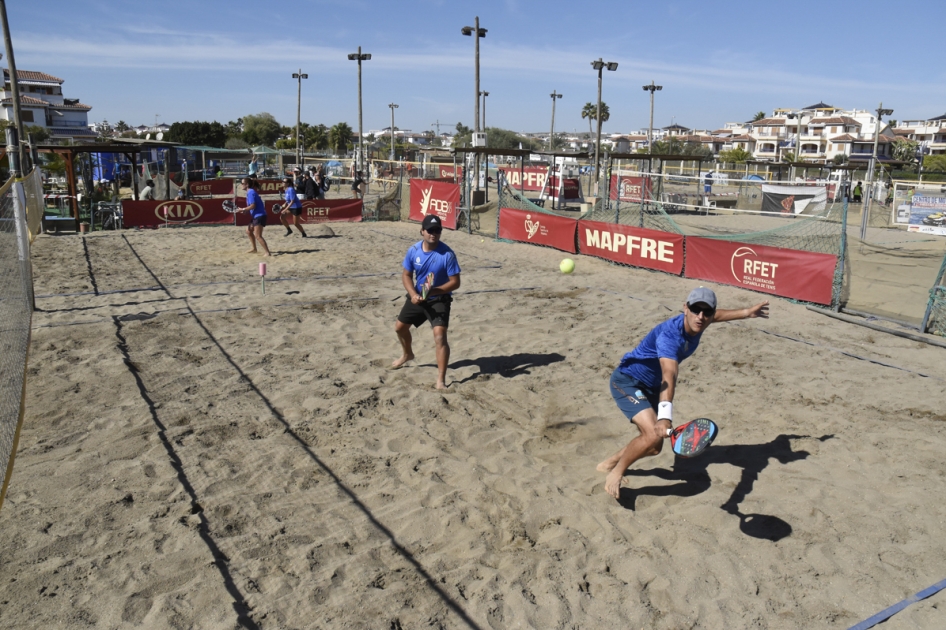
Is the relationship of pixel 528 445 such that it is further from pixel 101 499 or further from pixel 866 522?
pixel 101 499

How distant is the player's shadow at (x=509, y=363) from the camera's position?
25.8 feet

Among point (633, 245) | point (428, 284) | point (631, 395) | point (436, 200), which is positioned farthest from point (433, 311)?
point (436, 200)

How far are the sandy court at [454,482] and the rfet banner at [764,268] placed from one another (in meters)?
1.56

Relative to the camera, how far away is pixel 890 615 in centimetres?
387

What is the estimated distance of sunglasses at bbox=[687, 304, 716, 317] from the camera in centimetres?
463

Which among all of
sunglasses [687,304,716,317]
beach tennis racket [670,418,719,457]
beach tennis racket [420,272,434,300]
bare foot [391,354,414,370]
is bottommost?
bare foot [391,354,414,370]

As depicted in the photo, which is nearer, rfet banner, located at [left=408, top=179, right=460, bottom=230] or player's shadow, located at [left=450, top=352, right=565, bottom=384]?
player's shadow, located at [left=450, top=352, right=565, bottom=384]

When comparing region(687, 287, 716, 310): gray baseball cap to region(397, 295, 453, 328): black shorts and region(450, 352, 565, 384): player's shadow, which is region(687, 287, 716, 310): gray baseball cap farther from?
region(450, 352, 565, 384): player's shadow

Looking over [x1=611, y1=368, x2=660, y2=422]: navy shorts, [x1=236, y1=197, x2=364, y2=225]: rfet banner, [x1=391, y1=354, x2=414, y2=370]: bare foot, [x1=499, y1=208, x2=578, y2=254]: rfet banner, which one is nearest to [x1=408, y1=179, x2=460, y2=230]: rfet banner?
[x1=236, y1=197, x2=364, y2=225]: rfet banner

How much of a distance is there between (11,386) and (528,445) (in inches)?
172

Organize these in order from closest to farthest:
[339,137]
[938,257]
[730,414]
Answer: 1. [730,414]
2. [938,257]
3. [339,137]

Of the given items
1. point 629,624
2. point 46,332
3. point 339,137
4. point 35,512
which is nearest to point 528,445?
point 629,624

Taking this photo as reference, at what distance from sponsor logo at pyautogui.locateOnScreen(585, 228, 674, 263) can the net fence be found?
1083 cm

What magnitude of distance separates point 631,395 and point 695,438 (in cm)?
74
